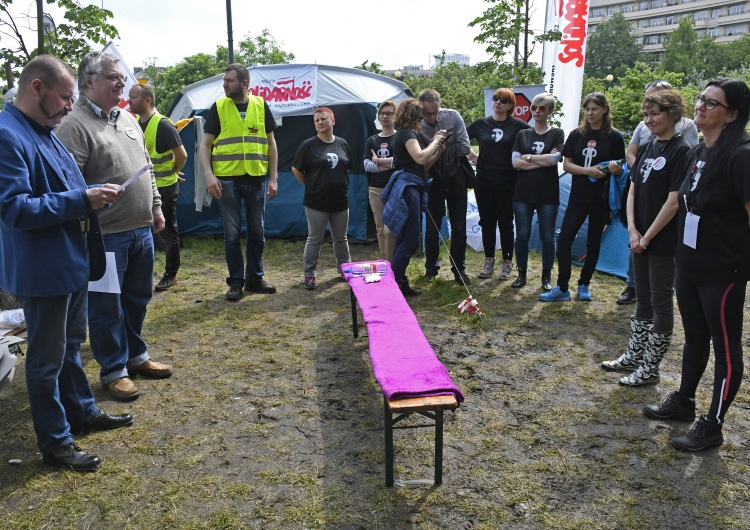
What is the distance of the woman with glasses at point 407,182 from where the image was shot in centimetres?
524

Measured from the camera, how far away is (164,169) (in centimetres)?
598

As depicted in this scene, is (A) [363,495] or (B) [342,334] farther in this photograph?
(B) [342,334]

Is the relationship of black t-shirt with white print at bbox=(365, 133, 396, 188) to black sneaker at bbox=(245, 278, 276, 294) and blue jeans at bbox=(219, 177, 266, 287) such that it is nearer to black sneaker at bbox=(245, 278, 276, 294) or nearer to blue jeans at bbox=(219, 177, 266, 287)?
blue jeans at bbox=(219, 177, 266, 287)

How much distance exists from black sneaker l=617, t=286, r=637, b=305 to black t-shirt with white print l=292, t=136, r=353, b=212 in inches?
108

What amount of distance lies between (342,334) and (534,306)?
1809 mm

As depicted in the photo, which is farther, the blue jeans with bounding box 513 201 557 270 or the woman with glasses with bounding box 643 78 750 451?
the blue jeans with bounding box 513 201 557 270

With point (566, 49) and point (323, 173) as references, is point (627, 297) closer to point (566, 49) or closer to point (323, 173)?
point (323, 173)

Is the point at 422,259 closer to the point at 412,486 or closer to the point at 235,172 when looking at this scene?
the point at 235,172

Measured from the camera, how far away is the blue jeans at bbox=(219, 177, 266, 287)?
221 inches

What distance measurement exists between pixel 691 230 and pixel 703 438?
103cm

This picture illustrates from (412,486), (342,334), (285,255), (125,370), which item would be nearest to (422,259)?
(285,255)

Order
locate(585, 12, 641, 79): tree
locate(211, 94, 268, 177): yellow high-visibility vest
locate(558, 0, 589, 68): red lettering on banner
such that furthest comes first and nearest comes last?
1. locate(585, 12, 641, 79): tree
2. locate(558, 0, 589, 68): red lettering on banner
3. locate(211, 94, 268, 177): yellow high-visibility vest

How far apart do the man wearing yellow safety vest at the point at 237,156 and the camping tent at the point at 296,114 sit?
257cm

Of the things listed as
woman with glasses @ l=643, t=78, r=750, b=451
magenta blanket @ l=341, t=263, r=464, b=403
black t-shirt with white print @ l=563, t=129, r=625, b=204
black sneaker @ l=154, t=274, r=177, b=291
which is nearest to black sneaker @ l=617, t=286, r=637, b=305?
black t-shirt with white print @ l=563, t=129, r=625, b=204
